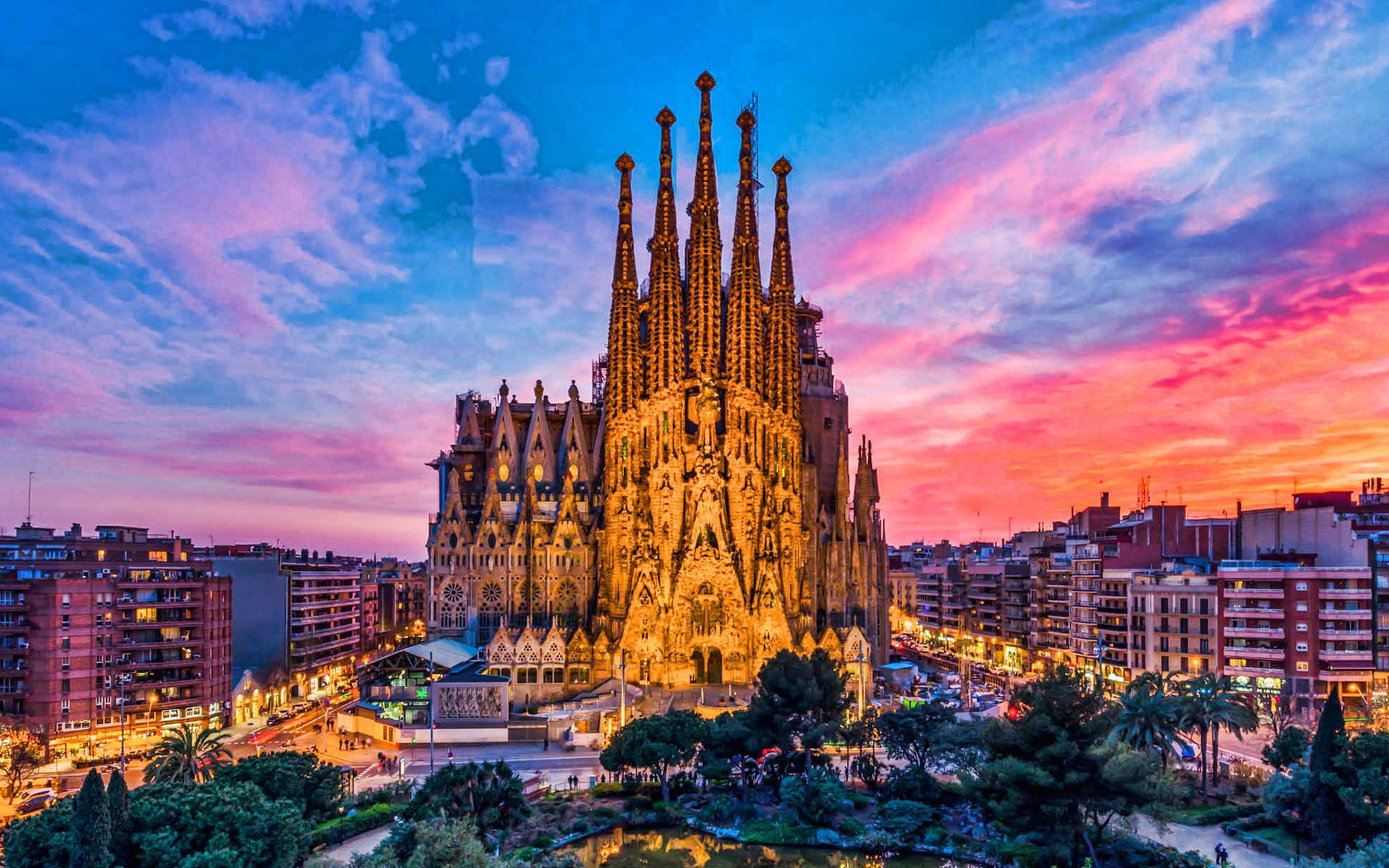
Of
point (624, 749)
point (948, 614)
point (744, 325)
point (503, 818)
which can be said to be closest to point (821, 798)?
point (624, 749)

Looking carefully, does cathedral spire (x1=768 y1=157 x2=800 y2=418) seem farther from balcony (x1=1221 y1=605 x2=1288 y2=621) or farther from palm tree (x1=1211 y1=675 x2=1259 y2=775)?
palm tree (x1=1211 y1=675 x2=1259 y2=775)

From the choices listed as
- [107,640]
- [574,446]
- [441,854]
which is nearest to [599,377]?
[574,446]

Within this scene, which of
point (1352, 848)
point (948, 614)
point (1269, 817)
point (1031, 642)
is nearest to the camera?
point (1352, 848)

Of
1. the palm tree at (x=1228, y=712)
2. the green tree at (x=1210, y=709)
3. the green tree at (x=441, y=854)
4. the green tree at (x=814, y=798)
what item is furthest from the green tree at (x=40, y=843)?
the palm tree at (x=1228, y=712)

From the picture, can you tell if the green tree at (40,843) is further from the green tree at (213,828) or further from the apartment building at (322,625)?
the apartment building at (322,625)

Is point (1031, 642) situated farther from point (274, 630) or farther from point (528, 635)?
point (274, 630)

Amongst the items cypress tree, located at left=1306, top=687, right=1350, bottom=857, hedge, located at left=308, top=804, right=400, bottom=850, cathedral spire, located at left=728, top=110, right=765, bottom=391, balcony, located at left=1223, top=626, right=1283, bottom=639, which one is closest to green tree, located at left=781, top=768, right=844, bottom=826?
hedge, located at left=308, top=804, right=400, bottom=850
